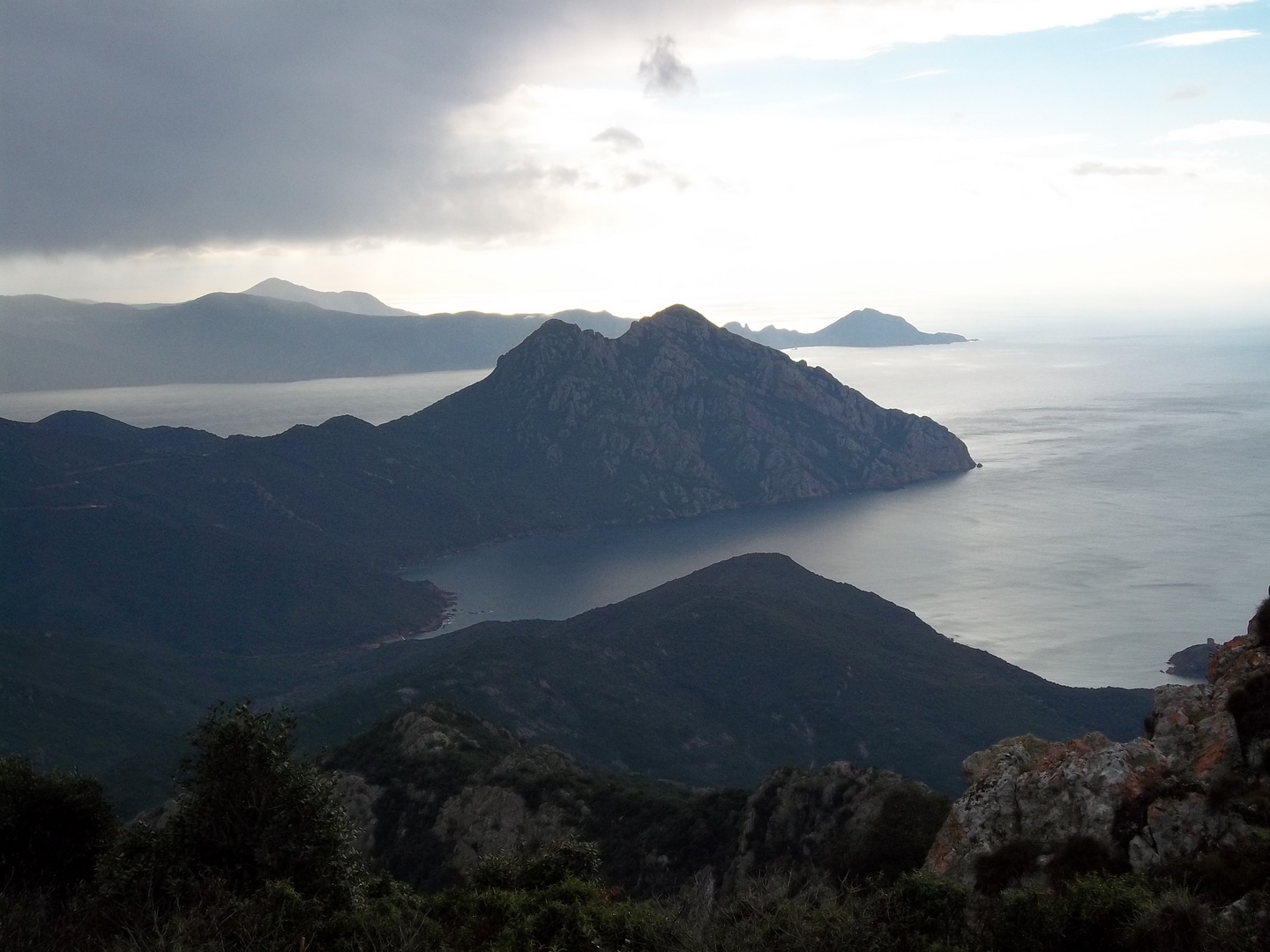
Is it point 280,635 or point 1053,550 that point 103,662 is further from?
point 1053,550

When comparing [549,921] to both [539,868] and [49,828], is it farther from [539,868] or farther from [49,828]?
[49,828]

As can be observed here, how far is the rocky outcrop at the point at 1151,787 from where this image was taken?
16438 mm

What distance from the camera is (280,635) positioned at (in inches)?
4801

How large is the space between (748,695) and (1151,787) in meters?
67.7

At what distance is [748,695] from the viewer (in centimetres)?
8406

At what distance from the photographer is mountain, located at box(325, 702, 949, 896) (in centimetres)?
3222

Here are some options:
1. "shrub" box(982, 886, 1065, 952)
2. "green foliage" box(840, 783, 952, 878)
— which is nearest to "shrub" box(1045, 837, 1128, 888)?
"shrub" box(982, 886, 1065, 952)

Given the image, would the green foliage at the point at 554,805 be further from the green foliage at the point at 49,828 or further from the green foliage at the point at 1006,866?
the green foliage at the point at 1006,866

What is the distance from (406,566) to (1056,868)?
15642cm

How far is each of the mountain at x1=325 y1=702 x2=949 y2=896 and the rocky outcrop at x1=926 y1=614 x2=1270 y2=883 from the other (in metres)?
7.53

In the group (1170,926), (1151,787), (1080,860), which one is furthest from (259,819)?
(1151,787)

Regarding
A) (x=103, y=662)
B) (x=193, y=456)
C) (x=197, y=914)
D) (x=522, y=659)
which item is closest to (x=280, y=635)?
(x=103, y=662)

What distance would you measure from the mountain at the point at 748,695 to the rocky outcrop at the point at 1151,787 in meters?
48.0

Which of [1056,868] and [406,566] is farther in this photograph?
[406,566]
